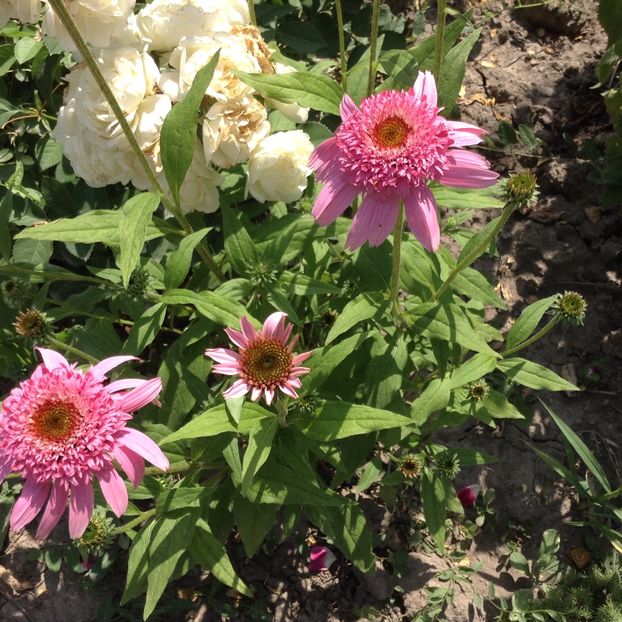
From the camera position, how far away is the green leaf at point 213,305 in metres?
1.75

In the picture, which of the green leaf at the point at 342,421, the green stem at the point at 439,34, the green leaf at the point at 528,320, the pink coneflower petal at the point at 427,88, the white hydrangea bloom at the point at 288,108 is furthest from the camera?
the green leaf at the point at 528,320

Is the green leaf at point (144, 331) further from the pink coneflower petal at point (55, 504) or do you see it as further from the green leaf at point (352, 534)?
the green leaf at point (352, 534)

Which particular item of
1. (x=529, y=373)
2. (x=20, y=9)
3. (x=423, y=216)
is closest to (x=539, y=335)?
(x=529, y=373)

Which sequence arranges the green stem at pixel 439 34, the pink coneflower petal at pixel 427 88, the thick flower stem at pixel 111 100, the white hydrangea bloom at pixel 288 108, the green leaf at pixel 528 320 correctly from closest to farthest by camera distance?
1. the thick flower stem at pixel 111 100
2. the green stem at pixel 439 34
3. the pink coneflower petal at pixel 427 88
4. the white hydrangea bloom at pixel 288 108
5. the green leaf at pixel 528 320

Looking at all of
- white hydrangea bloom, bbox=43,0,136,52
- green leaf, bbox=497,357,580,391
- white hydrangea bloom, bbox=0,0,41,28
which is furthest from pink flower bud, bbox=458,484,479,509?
white hydrangea bloom, bbox=0,0,41,28

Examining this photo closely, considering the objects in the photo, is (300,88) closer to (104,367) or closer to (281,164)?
(281,164)

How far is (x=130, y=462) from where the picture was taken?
1.47 meters

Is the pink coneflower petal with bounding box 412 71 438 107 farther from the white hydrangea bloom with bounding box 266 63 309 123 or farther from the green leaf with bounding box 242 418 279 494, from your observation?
the green leaf with bounding box 242 418 279 494

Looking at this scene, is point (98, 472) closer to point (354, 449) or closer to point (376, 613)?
point (354, 449)

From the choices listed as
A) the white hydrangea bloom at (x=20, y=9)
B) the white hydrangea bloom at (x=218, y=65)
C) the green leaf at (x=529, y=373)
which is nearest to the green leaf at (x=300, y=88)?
the white hydrangea bloom at (x=218, y=65)

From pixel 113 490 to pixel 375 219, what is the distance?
2.96 feet

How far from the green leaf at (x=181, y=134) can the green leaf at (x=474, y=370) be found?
3.34 ft

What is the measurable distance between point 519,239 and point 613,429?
104cm

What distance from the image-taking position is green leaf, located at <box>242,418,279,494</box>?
1580 mm
